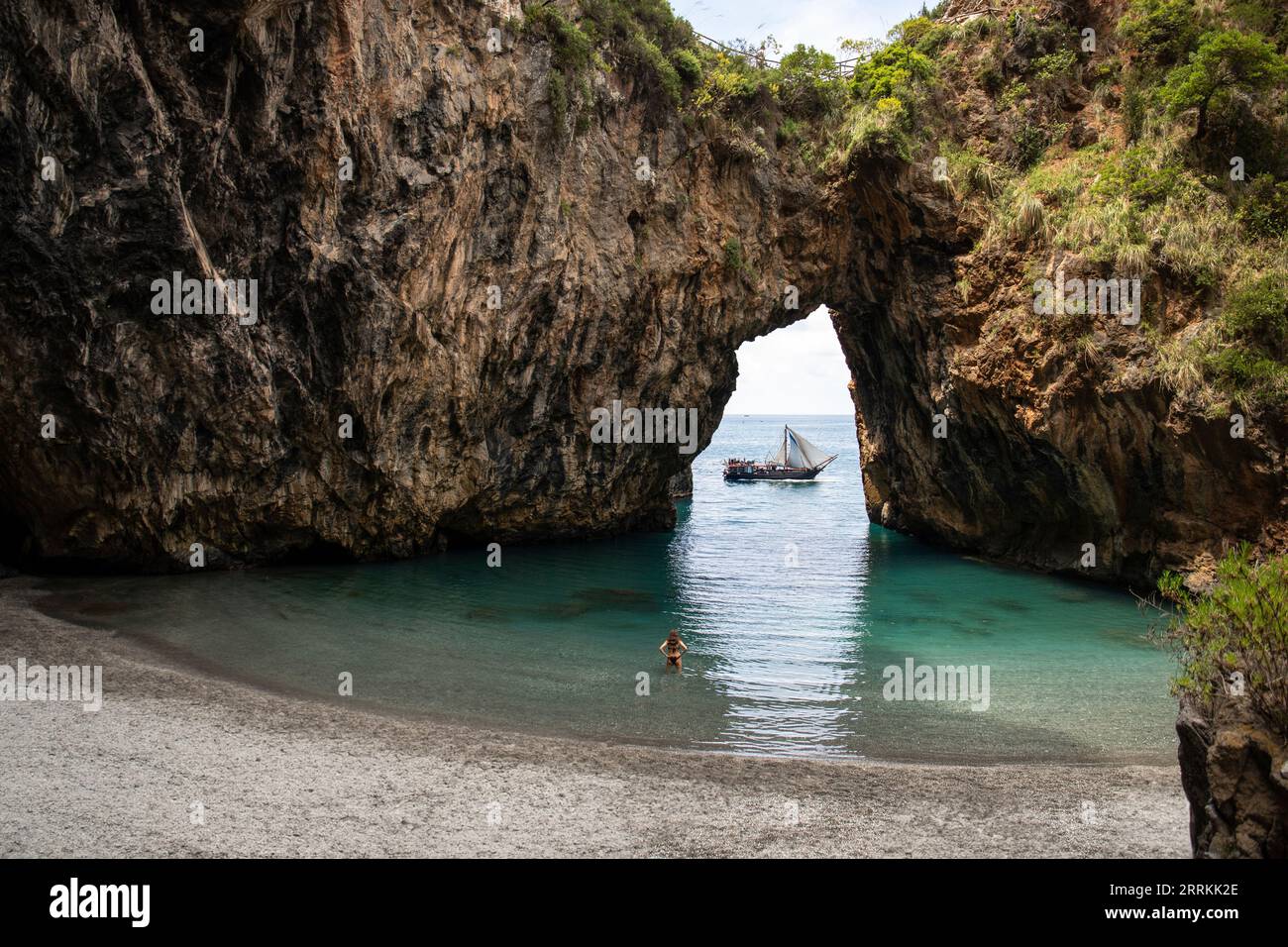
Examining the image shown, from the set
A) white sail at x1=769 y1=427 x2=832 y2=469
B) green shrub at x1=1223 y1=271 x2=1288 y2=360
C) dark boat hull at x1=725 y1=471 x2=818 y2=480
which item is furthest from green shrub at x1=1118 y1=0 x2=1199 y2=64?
white sail at x1=769 y1=427 x2=832 y2=469

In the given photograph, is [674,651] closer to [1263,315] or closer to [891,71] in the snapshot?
[1263,315]

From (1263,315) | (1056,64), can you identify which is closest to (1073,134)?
(1056,64)

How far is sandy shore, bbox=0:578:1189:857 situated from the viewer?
8.41 m

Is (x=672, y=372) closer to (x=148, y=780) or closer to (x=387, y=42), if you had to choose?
(x=387, y=42)

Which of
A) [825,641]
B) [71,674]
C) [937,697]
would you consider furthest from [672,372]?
[71,674]

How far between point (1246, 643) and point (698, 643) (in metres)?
12.3

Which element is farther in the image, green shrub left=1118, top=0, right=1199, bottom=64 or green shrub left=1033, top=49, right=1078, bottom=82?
green shrub left=1033, top=49, right=1078, bottom=82

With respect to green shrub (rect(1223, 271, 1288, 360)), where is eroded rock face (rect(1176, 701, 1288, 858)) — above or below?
below

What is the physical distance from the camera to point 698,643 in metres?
17.9

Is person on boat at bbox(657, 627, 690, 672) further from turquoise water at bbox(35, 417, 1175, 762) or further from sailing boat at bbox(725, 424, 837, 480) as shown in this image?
sailing boat at bbox(725, 424, 837, 480)

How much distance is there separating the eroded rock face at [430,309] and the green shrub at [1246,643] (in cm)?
1528

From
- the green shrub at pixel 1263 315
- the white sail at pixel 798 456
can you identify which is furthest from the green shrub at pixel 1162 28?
the white sail at pixel 798 456

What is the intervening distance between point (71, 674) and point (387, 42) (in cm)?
1367

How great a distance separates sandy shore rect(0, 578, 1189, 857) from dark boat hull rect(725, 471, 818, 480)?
189 feet
